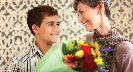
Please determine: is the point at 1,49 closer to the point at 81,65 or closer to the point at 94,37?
the point at 94,37

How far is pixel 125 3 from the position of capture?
266 centimetres

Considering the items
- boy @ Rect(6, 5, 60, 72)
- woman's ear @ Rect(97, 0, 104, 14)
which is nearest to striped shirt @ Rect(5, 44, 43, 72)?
boy @ Rect(6, 5, 60, 72)

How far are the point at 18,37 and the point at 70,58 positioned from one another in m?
1.69

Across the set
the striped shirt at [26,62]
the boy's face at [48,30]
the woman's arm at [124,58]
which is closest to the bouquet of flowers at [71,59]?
the woman's arm at [124,58]

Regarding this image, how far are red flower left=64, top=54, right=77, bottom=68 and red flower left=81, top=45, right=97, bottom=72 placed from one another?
0.03 meters

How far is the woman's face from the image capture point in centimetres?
138

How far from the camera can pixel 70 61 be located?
933 mm

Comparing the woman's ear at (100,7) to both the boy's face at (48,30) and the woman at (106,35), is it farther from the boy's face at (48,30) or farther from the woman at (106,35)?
the boy's face at (48,30)

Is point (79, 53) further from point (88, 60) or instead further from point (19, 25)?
point (19, 25)

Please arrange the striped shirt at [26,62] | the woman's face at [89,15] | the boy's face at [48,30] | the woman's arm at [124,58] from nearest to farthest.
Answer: the woman's arm at [124,58], the woman's face at [89,15], the striped shirt at [26,62], the boy's face at [48,30]

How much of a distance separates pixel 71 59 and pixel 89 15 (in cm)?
49

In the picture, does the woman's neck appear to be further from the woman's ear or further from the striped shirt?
the striped shirt

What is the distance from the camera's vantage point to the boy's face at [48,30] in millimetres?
1946

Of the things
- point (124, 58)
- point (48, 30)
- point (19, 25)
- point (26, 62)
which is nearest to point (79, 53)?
point (124, 58)
